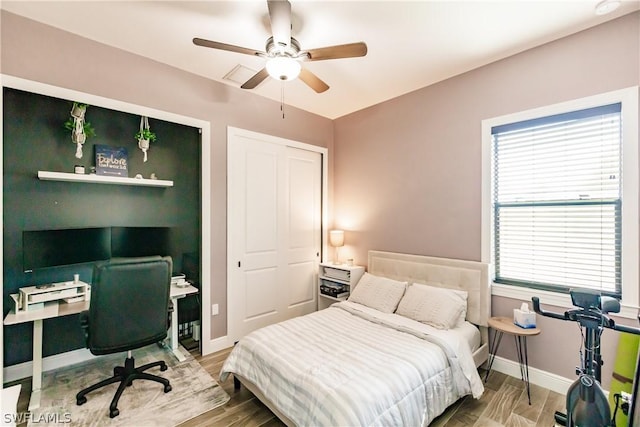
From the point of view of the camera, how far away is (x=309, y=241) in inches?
162

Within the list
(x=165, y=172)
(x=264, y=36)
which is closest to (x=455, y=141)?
(x=264, y=36)

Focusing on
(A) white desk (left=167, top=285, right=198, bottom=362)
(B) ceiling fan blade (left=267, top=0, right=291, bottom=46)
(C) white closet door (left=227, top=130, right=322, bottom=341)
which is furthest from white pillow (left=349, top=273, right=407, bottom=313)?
(B) ceiling fan blade (left=267, top=0, right=291, bottom=46)

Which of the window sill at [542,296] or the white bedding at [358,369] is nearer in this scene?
the white bedding at [358,369]

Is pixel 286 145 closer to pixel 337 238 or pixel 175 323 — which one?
pixel 337 238

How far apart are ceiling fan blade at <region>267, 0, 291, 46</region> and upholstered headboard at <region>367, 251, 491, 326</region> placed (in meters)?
2.49

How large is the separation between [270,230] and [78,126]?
2.15 meters

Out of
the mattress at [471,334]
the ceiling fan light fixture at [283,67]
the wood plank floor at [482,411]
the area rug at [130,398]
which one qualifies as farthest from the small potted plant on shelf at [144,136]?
the mattress at [471,334]

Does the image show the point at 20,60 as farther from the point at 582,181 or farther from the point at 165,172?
the point at 582,181

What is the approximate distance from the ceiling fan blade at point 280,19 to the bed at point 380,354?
215cm

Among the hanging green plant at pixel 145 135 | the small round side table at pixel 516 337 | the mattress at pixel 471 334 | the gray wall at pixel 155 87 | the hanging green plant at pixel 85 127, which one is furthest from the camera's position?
the hanging green plant at pixel 145 135

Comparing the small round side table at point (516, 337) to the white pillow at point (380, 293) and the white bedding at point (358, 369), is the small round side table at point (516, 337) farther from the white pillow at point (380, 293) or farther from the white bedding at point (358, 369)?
the white pillow at point (380, 293)

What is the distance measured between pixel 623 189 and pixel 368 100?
101 inches

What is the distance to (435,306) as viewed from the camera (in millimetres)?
2615

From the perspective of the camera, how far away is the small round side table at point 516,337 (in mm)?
2345
